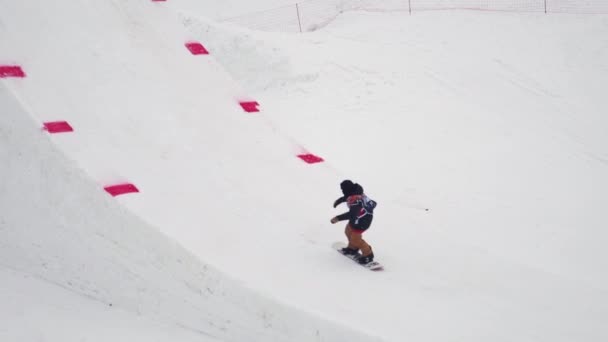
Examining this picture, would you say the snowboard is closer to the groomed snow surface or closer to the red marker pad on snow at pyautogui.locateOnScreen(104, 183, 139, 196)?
the groomed snow surface

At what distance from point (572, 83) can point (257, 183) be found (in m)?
10.9

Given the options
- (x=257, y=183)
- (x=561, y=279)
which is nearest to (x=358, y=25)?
(x=257, y=183)

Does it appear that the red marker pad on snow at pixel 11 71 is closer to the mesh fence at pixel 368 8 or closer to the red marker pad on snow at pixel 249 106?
the red marker pad on snow at pixel 249 106

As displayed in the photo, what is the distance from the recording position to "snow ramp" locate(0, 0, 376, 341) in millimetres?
7406

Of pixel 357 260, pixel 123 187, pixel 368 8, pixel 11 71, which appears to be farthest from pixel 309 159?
pixel 368 8

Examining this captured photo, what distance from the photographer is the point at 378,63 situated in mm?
16859

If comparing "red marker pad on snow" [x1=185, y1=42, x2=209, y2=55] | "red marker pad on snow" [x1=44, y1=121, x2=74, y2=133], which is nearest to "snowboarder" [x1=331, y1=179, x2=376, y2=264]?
"red marker pad on snow" [x1=44, y1=121, x2=74, y2=133]

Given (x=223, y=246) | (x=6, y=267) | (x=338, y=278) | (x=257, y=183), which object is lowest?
(x=6, y=267)

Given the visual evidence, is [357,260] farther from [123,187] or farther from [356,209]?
[123,187]

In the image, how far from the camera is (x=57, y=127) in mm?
8656

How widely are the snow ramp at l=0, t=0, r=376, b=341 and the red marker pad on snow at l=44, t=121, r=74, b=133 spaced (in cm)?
3

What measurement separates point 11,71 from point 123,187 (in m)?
2.88

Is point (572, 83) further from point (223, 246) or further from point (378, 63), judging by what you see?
point (223, 246)

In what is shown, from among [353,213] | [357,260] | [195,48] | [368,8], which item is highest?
[368,8]
